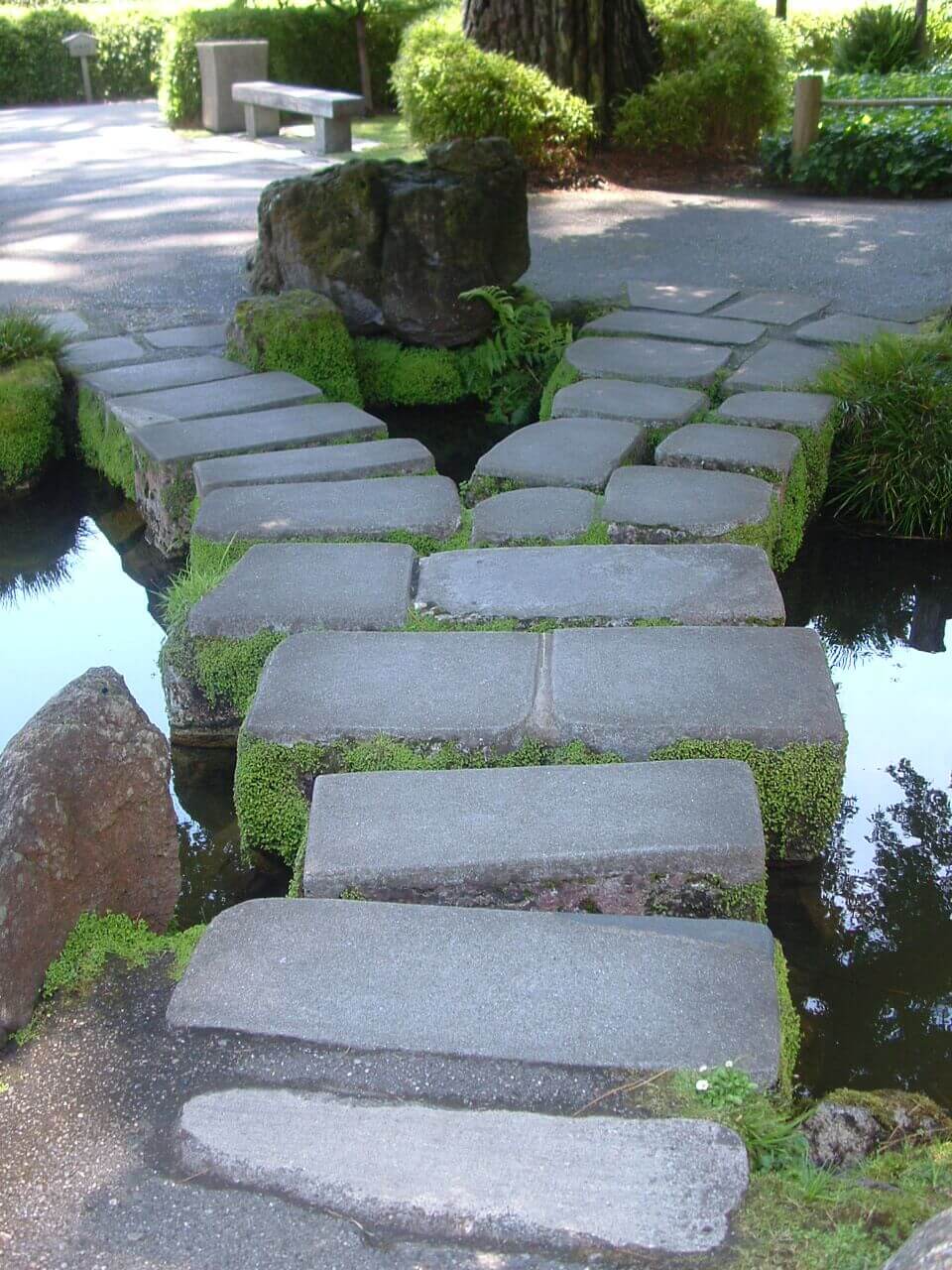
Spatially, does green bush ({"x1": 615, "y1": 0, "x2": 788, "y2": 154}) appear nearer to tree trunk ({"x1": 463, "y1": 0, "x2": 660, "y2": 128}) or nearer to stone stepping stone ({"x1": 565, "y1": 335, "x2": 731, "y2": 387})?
tree trunk ({"x1": 463, "y1": 0, "x2": 660, "y2": 128})

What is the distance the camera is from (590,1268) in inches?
59.6

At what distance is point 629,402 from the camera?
15.4ft

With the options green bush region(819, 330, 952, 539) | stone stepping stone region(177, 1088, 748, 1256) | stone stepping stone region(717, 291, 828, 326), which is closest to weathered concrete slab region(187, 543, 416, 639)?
stone stepping stone region(177, 1088, 748, 1256)

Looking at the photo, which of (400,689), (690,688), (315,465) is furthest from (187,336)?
(690,688)

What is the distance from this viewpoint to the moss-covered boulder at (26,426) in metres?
4.92

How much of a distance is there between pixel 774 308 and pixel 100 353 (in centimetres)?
306

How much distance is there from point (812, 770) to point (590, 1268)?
1.34m

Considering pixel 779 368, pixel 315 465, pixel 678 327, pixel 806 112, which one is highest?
pixel 806 112

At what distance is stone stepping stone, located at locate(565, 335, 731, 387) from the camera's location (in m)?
4.94

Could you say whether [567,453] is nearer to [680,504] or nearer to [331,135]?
[680,504]

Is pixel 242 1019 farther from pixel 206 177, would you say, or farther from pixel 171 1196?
pixel 206 177

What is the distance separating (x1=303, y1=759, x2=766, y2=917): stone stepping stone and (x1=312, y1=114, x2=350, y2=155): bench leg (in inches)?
433

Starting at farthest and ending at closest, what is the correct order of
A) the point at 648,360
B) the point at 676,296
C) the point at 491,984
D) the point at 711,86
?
the point at 711,86 < the point at 676,296 < the point at 648,360 < the point at 491,984

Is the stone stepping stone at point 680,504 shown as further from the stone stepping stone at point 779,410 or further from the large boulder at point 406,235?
the large boulder at point 406,235
